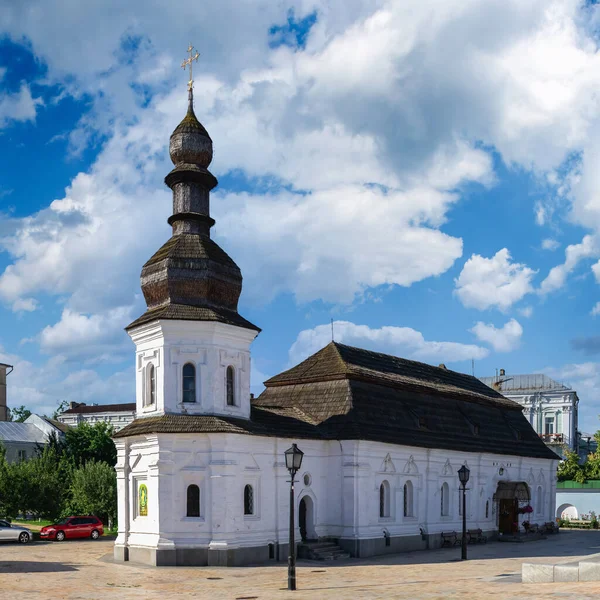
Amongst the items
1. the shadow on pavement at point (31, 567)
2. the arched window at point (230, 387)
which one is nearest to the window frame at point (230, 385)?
the arched window at point (230, 387)

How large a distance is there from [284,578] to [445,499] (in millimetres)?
17232

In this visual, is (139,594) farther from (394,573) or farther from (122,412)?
(122,412)

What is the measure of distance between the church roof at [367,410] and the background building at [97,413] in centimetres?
7418

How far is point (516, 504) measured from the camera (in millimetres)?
48250

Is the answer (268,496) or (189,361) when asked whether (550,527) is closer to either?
(268,496)

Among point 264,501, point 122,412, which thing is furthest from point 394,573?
point 122,412

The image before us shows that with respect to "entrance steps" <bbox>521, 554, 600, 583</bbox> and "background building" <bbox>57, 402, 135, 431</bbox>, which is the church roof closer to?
"entrance steps" <bbox>521, 554, 600, 583</bbox>

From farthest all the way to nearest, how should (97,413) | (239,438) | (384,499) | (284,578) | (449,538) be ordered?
(97,413) → (449,538) → (384,499) → (239,438) → (284,578)

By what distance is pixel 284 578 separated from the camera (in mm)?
26922

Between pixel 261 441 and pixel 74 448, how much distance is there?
110 feet

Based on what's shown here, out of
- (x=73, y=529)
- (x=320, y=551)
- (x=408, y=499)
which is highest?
(x=408, y=499)

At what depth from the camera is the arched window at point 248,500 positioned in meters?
32.4

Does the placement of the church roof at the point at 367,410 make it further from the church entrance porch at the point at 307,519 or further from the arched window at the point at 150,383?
the church entrance porch at the point at 307,519

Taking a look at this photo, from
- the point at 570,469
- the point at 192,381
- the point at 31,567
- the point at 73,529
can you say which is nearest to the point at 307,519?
the point at 192,381
